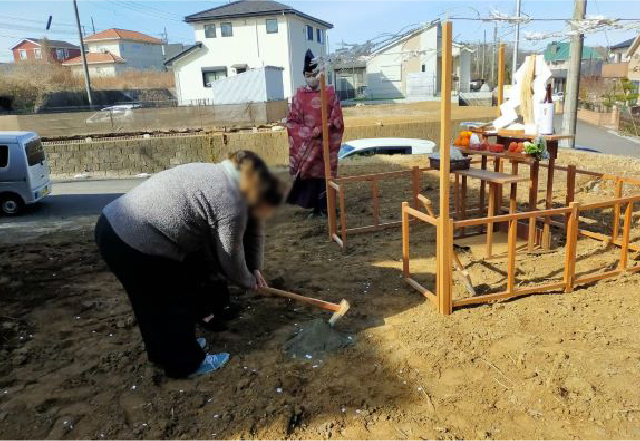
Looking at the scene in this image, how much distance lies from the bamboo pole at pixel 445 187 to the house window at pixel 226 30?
2954cm

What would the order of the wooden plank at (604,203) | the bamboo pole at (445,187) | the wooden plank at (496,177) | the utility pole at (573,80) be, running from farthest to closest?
the utility pole at (573,80) < the wooden plank at (496,177) < the wooden plank at (604,203) < the bamboo pole at (445,187)

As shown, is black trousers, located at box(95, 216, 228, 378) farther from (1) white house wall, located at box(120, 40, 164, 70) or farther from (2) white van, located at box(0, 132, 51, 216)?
(1) white house wall, located at box(120, 40, 164, 70)

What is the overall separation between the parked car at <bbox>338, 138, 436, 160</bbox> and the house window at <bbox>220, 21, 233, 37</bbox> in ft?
69.7

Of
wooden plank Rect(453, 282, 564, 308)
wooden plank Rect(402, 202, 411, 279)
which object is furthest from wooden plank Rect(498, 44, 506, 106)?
wooden plank Rect(453, 282, 564, 308)

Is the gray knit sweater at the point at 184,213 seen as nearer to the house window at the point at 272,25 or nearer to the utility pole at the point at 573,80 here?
the utility pole at the point at 573,80

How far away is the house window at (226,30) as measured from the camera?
99.9 ft

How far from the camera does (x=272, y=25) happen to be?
98.7 ft

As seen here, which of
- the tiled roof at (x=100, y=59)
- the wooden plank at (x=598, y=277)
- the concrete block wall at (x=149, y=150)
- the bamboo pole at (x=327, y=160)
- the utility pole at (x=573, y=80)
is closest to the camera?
the wooden plank at (x=598, y=277)

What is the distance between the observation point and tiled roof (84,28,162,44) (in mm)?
53562

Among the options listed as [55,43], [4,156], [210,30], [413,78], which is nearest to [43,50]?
[55,43]

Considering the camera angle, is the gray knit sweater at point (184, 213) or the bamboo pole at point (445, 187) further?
the bamboo pole at point (445, 187)

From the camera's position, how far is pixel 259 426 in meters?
2.73

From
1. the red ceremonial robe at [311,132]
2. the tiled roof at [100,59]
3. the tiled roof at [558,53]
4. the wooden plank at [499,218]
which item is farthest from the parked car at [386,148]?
the tiled roof at [100,59]

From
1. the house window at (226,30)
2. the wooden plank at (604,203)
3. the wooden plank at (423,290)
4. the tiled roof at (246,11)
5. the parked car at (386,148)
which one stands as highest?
→ the tiled roof at (246,11)
